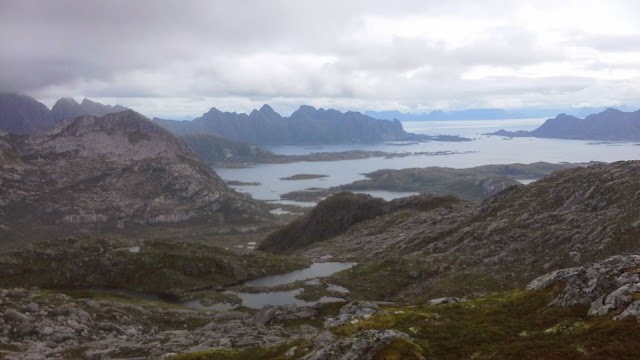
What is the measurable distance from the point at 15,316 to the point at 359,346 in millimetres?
57143

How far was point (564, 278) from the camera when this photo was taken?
123 feet

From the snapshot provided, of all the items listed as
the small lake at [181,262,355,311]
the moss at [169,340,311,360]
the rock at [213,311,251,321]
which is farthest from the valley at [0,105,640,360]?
the small lake at [181,262,355,311]

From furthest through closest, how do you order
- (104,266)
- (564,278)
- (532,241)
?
1. (104,266)
2. (532,241)
3. (564,278)

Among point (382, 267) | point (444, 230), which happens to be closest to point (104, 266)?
point (382, 267)

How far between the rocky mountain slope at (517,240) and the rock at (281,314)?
24.3m

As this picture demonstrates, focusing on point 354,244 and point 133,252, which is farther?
point 354,244

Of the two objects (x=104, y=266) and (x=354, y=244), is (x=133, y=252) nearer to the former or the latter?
(x=104, y=266)

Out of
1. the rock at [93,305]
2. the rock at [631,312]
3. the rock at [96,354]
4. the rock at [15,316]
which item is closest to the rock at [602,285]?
the rock at [631,312]

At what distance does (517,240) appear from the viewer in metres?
96.4

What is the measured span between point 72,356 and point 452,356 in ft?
142

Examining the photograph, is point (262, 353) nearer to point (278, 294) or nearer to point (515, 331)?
point (515, 331)

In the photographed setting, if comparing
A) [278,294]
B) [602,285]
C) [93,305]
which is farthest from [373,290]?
[602,285]

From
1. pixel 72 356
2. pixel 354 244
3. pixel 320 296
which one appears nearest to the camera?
pixel 72 356

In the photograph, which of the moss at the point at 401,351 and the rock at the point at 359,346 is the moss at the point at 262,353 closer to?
the rock at the point at 359,346
